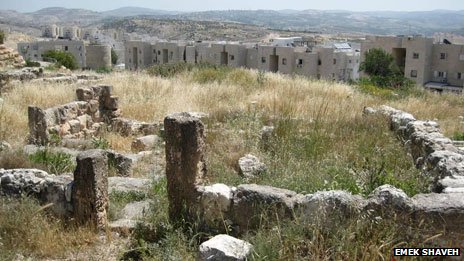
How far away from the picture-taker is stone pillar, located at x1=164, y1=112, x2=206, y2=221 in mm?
4504

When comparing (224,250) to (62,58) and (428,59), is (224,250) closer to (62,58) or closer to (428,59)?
(62,58)

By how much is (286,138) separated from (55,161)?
11.8 ft

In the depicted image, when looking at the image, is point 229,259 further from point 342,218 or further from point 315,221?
point 342,218

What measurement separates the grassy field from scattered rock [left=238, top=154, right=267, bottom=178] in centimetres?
13

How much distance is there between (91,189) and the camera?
4.47 m

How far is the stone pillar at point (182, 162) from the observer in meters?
4.50

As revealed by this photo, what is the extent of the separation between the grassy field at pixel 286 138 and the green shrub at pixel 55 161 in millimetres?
1147

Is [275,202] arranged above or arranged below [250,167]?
above

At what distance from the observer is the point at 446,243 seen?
142 inches

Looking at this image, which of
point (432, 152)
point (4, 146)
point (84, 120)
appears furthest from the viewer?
point (84, 120)

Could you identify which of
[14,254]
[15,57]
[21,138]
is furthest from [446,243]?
[15,57]

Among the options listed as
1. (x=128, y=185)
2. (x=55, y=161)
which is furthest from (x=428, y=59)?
(x=55, y=161)

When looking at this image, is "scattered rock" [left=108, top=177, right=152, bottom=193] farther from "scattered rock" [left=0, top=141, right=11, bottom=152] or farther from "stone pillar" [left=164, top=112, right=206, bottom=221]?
"scattered rock" [left=0, top=141, right=11, bottom=152]

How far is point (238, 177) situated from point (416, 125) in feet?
12.2
